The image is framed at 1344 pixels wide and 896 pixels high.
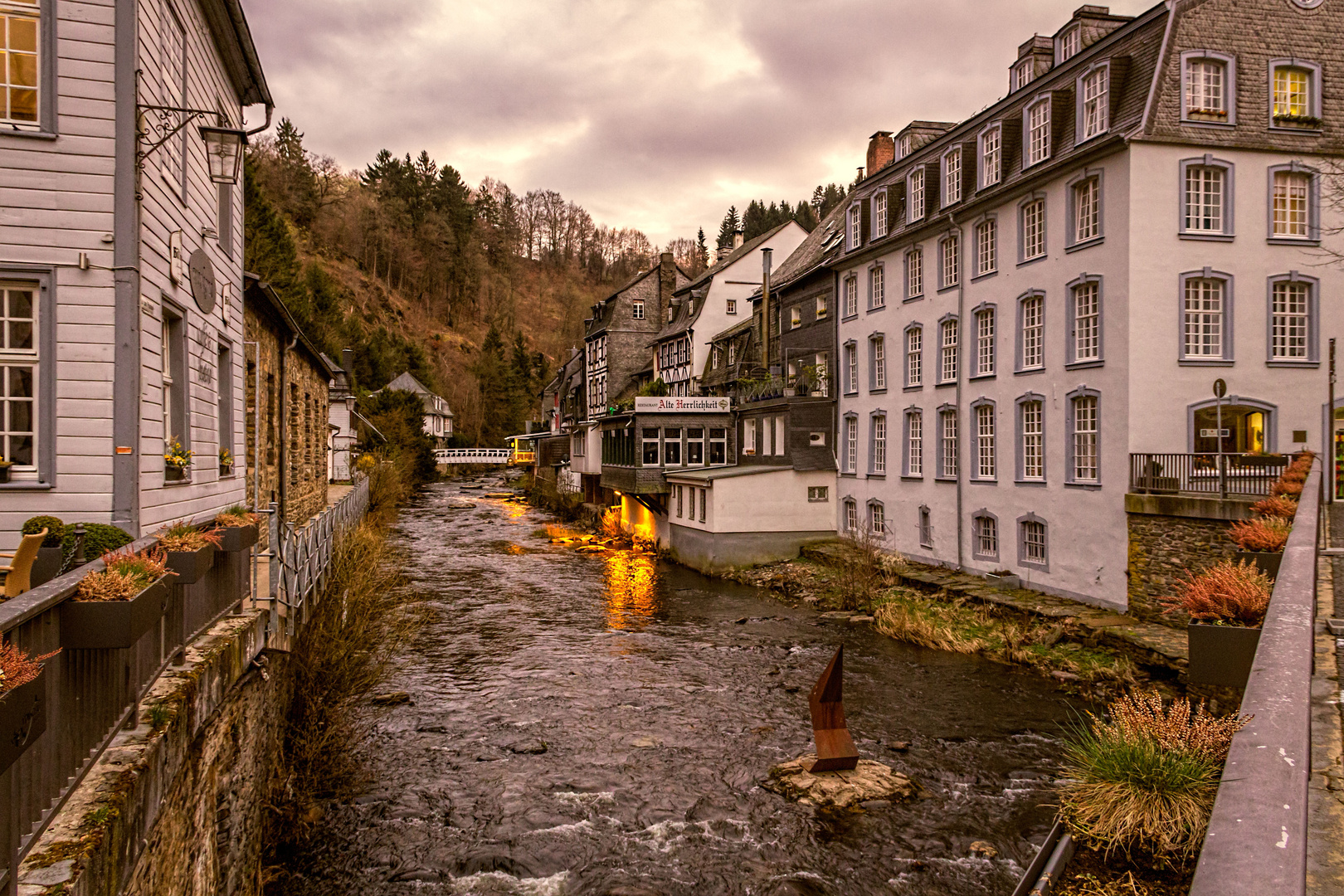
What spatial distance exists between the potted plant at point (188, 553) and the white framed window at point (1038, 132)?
20494mm

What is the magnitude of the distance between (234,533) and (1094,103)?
20.1 metres

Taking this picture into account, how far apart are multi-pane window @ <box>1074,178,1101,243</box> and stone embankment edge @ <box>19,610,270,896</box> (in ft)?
63.7

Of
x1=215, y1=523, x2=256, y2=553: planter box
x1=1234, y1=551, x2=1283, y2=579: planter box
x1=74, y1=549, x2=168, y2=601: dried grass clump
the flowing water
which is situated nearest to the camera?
x1=74, y1=549, x2=168, y2=601: dried grass clump

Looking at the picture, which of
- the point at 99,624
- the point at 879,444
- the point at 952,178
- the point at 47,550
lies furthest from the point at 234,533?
the point at 879,444

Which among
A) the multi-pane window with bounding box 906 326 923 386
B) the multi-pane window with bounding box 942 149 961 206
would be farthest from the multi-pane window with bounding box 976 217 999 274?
the multi-pane window with bounding box 906 326 923 386

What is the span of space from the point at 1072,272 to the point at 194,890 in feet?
66.4

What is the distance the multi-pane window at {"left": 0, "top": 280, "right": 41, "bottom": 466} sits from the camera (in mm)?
7906

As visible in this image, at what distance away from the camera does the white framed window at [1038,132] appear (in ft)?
69.1

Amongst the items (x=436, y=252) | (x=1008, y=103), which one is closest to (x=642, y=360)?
(x=1008, y=103)

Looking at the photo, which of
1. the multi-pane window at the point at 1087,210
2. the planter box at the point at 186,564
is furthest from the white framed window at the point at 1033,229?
the planter box at the point at 186,564

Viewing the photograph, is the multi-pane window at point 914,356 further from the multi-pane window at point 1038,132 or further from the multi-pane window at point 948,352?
the multi-pane window at point 1038,132

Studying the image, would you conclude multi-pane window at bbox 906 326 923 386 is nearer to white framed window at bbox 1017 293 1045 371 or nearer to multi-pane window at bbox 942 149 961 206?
multi-pane window at bbox 942 149 961 206

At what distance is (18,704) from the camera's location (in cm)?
302

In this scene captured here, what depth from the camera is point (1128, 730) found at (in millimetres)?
4891
